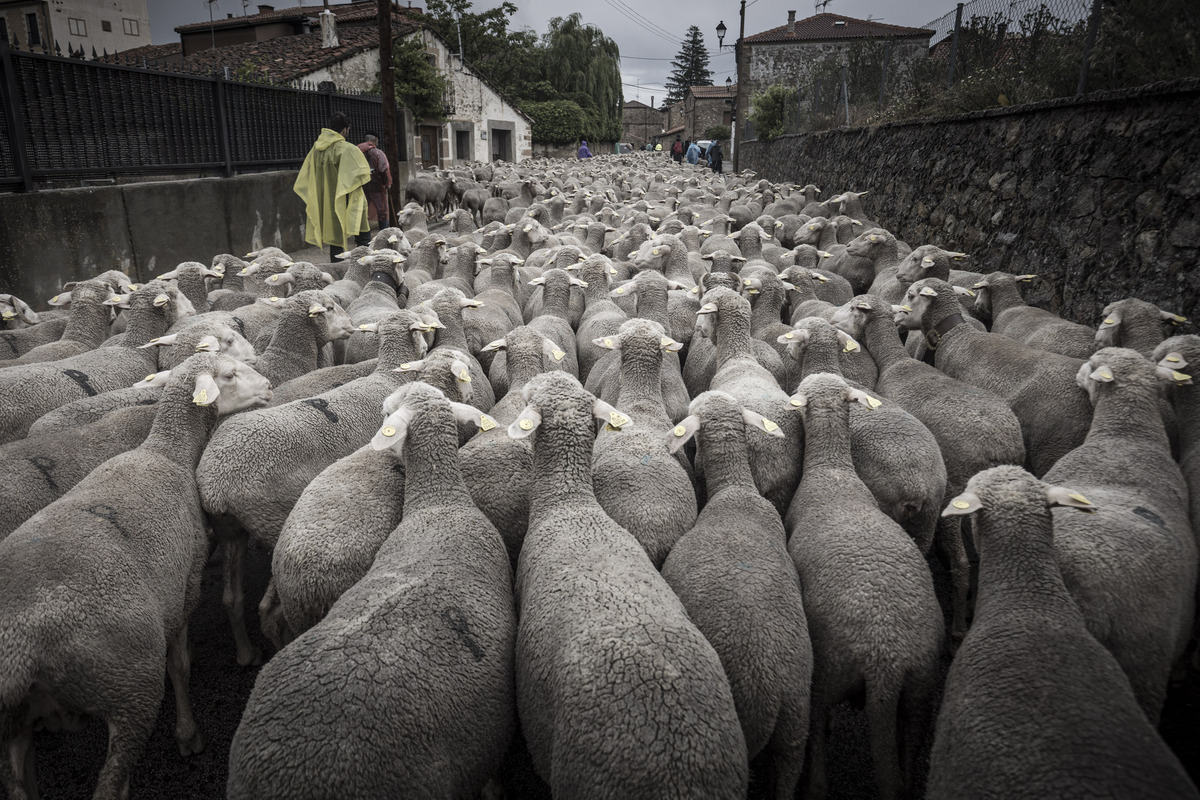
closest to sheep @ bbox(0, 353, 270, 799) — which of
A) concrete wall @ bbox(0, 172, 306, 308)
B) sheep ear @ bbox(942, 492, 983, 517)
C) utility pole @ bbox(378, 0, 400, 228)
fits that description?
sheep ear @ bbox(942, 492, 983, 517)

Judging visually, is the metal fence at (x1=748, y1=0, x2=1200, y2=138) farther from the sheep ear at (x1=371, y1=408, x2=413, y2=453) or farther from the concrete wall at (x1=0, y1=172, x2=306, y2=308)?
the concrete wall at (x1=0, y1=172, x2=306, y2=308)

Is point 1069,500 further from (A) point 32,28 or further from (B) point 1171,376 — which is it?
(A) point 32,28

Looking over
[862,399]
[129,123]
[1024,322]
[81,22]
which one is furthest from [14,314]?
[81,22]

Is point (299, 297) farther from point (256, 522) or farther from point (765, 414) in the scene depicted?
point (765, 414)

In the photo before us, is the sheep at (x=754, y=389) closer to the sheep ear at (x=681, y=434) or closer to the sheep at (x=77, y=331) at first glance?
the sheep ear at (x=681, y=434)

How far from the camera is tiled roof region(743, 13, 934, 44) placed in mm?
37812

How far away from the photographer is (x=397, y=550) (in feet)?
7.63

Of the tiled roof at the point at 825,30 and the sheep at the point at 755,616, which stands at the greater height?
the tiled roof at the point at 825,30

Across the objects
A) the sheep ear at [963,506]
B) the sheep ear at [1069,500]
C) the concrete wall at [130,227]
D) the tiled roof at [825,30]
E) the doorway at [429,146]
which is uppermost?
the tiled roof at [825,30]

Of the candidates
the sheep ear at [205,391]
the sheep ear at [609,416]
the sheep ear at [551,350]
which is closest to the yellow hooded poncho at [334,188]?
the sheep ear at [551,350]

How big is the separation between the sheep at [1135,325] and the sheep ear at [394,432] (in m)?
4.26

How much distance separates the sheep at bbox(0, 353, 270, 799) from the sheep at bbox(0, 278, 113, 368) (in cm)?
260

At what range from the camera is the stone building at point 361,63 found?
73.3 feet

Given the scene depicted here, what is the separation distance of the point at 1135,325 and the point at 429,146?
2859 centimetres
